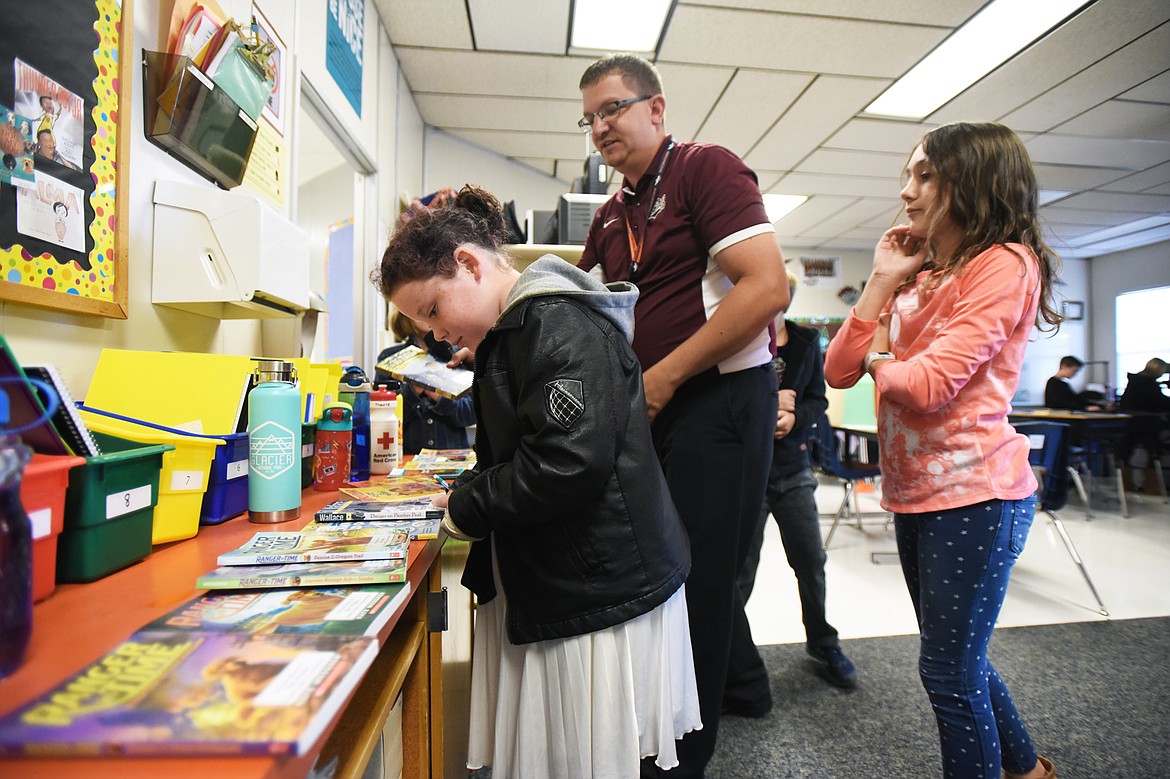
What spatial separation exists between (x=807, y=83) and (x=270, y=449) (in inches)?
139

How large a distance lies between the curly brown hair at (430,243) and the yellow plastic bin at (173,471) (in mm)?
379

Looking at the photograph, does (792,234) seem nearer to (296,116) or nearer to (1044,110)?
(1044,110)

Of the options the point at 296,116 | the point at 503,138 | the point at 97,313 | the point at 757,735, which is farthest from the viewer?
the point at 503,138

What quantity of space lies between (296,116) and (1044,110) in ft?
14.2

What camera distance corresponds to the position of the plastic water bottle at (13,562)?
1.33ft

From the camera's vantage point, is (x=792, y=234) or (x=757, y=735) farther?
(x=792, y=234)

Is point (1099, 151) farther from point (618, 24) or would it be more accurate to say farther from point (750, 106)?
point (618, 24)

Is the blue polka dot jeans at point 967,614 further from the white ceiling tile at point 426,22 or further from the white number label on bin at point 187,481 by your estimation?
the white ceiling tile at point 426,22

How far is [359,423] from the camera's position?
4.59 ft

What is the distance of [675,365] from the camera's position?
3.59ft

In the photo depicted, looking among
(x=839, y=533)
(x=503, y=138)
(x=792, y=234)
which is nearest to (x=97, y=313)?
(x=503, y=138)

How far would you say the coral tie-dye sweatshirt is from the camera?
945 mm

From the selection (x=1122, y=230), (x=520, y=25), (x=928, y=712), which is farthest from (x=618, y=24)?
(x=1122, y=230)

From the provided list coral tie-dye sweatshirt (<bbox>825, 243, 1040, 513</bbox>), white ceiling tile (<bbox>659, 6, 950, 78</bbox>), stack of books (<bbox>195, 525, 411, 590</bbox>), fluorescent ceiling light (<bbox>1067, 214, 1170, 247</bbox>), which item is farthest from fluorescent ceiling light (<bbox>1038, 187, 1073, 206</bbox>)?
stack of books (<bbox>195, 525, 411, 590</bbox>)
